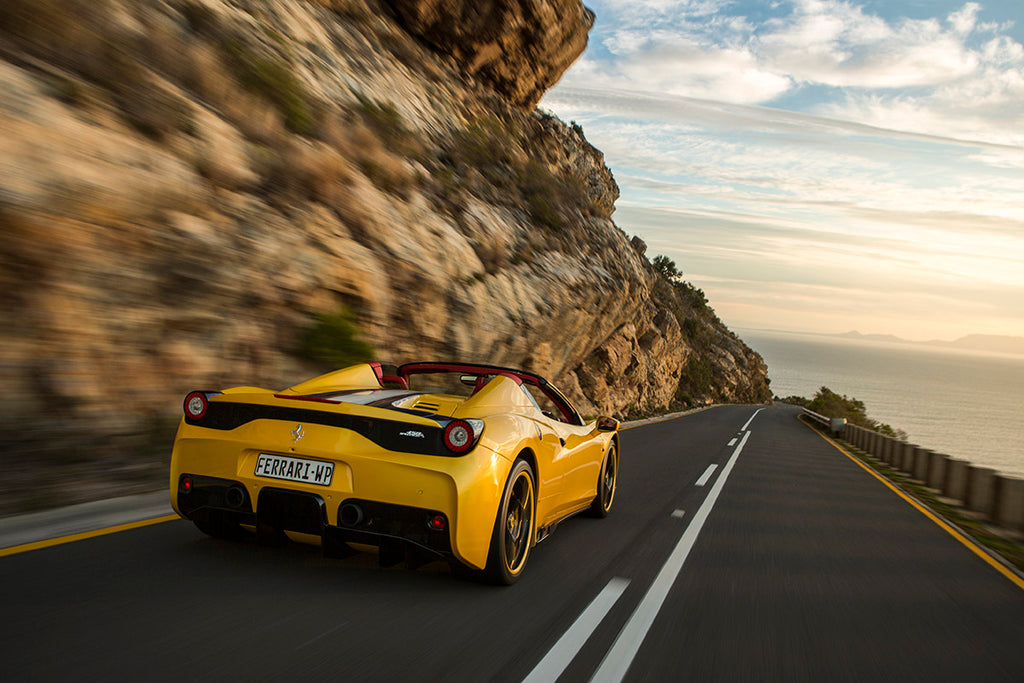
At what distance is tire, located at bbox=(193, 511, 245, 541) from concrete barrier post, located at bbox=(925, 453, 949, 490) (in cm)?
1227

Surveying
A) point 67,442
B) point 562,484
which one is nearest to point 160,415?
point 67,442

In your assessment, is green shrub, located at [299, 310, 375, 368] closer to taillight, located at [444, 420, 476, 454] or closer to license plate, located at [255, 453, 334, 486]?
license plate, located at [255, 453, 334, 486]

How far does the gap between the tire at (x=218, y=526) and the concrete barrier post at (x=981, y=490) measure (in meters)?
9.60

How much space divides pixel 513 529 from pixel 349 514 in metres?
1.18

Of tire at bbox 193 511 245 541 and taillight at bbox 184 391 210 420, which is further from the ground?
taillight at bbox 184 391 210 420

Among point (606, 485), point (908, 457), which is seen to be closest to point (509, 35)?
point (908, 457)

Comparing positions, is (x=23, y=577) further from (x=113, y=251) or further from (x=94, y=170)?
(x=94, y=170)

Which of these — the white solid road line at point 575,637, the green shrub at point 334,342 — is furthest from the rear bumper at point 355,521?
the green shrub at point 334,342

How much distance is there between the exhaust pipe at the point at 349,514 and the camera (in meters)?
3.89

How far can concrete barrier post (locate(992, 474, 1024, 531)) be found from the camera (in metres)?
8.98

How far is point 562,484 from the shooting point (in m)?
5.68

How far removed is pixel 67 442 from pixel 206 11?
30.9 feet

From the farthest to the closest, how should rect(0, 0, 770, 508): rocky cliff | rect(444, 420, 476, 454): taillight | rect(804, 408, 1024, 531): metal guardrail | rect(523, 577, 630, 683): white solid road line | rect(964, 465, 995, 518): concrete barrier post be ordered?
rect(964, 465, 995, 518): concrete barrier post, rect(804, 408, 1024, 531): metal guardrail, rect(0, 0, 770, 508): rocky cliff, rect(444, 420, 476, 454): taillight, rect(523, 577, 630, 683): white solid road line

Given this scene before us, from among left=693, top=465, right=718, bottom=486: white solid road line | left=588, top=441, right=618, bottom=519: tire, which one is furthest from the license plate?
left=693, top=465, right=718, bottom=486: white solid road line
